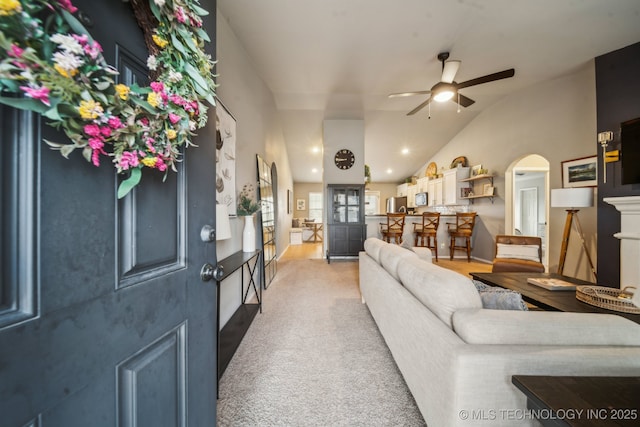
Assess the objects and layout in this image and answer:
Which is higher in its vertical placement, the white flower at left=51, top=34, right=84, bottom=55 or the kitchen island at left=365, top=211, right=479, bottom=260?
the white flower at left=51, top=34, right=84, bottom=55

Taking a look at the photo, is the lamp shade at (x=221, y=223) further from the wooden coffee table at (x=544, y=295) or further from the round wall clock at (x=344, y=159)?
the round wall clock at (x=344, y=159)

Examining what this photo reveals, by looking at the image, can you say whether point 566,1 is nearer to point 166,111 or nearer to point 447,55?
point 447,55

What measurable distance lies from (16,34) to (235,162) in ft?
7.12

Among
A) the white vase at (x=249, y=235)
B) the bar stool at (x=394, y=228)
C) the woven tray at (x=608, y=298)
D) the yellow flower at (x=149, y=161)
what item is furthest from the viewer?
the bar stool at (x=394, y=228)

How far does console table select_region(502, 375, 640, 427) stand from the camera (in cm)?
57

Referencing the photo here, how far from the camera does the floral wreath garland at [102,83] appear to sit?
1.13 ft

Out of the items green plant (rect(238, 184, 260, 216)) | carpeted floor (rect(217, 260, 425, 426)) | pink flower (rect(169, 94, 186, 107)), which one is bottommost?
carpeted floor (rect(217, 260, 425, 426))

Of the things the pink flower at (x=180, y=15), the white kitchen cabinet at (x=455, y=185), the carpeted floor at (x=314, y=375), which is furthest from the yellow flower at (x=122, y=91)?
the white kitchen cabinet at (x=455, y=185)

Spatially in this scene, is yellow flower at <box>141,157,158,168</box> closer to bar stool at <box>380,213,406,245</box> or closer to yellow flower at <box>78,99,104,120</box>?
yellow flower at <box>78,99,104,120</box>

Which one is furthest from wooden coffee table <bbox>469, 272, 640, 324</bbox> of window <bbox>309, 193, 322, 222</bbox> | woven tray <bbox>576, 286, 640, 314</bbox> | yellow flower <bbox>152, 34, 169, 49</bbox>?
window <bbox>309, 193, 322, 222</bbox>

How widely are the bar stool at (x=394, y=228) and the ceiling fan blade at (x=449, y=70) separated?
272 centimetres

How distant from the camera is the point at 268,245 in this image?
3553 millimetres

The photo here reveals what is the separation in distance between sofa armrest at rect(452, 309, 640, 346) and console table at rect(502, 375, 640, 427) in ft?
0.60

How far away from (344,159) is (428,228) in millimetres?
2423
